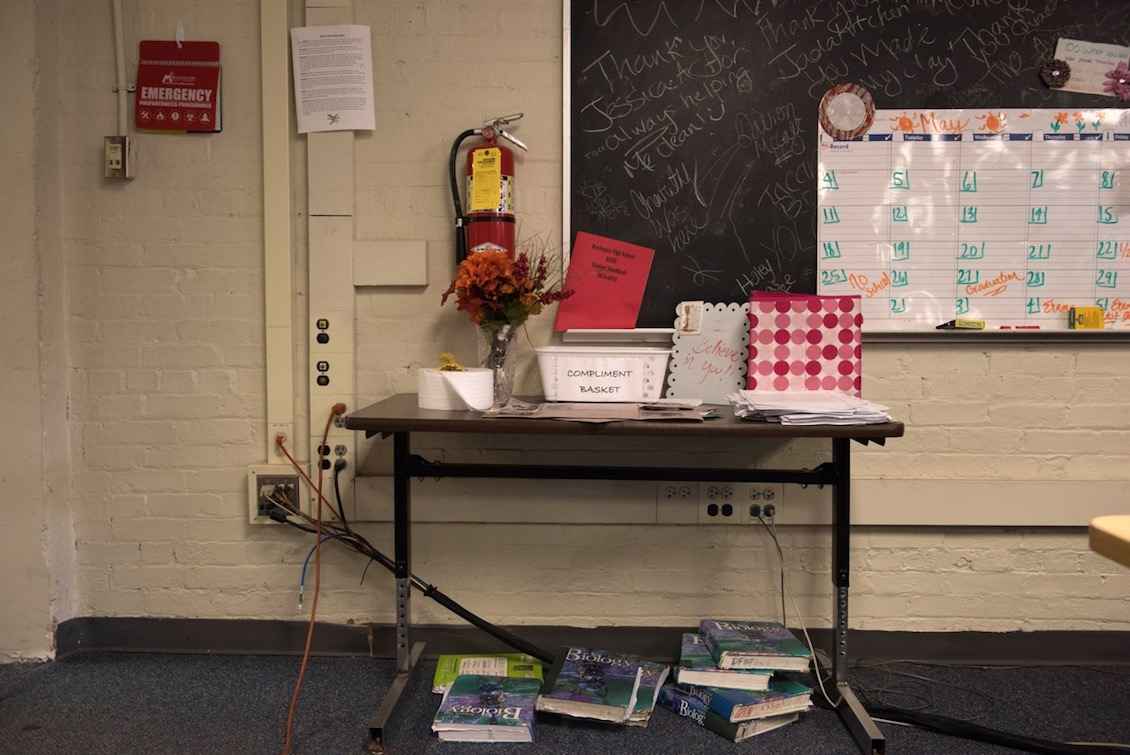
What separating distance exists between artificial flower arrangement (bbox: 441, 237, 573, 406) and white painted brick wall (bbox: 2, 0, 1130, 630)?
26cm

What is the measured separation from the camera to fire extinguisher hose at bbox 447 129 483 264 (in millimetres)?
2031

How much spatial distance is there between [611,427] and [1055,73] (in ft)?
5.43

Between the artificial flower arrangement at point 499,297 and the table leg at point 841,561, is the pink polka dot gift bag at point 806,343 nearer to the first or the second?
the table leg at point 841,561

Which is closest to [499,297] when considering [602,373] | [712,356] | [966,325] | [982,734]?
[602,373]

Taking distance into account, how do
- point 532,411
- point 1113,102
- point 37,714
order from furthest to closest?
point 1113,102 → point 37,714 → point 532,411

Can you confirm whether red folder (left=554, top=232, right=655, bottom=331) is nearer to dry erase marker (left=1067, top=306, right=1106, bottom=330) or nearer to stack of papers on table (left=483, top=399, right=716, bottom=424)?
stack of papers on table (left=483, top=399, right=716, bottom=424)

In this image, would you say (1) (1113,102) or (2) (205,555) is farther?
(2) (205,555)

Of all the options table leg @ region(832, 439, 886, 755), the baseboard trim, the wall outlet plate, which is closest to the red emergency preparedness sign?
the baseboard trim

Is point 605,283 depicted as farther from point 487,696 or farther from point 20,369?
point 20,369

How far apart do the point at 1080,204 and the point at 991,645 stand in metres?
1.29

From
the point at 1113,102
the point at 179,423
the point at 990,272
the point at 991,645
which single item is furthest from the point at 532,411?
the point at 1113,102

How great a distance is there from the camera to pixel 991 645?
6.93 feet

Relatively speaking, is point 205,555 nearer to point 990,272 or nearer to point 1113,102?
point 990,272

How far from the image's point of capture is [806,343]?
190 centimetres
